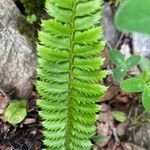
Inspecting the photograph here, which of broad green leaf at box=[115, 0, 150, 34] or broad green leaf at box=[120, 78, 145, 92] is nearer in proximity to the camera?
broad green leaf at box=[115, 0, 150, 34]

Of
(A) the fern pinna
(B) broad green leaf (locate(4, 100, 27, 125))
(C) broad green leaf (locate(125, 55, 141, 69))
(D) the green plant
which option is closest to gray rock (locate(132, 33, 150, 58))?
(C) broad green leaf (locate(125, 55, 141, 69))

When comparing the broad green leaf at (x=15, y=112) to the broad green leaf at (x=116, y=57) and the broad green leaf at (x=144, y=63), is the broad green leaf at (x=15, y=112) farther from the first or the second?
the broad green leaf at (x=144, y=63)

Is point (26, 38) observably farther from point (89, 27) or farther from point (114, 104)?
point (114, 104)

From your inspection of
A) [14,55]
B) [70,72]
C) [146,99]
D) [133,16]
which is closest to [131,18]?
[133,16]

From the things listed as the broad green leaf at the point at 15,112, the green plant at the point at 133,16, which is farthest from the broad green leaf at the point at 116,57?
the green plant at the point at 133,16

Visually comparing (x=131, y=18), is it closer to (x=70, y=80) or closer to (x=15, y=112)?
(x=70, y=80)

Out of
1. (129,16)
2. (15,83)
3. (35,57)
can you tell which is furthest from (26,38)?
(129,16)

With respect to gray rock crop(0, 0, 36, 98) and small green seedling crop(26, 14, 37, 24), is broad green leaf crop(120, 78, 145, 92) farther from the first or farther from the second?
small green seedling crop(26, 14, 37, 24)
